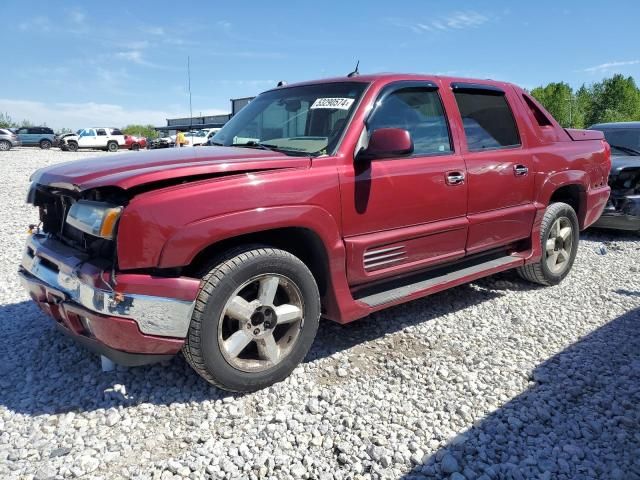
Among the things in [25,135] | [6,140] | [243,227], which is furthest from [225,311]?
[25,135]

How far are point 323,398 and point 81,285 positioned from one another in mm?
1437

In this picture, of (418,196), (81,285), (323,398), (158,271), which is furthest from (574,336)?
(81,285)

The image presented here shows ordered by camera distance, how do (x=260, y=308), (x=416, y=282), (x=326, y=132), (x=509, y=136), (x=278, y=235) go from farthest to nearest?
(x=509, y=136)
(x=416, y=282)
(x=326, y=132)
(x=278, y=235)
(x=260, y=308)

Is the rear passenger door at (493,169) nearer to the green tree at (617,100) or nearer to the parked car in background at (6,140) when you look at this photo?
the parked car in background at (6,140)

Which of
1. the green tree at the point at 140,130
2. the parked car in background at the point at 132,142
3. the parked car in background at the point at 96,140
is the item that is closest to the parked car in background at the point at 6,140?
the parked car in background at the point at 96,140

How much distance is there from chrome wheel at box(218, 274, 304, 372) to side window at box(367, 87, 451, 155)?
1.25 meters

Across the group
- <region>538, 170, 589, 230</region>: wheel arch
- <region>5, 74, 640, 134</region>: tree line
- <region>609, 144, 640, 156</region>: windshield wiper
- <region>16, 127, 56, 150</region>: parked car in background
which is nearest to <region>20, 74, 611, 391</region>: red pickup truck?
<region>538, 170, 589, 230</region>: wheel arch

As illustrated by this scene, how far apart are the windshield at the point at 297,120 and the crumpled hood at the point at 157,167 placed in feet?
0.81

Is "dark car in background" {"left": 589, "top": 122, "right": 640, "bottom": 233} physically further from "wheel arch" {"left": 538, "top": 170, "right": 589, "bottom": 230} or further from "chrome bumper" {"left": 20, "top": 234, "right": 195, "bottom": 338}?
"chrome bumper" {"left": 20, "top": 234, "right": 195, "bottom": 338}

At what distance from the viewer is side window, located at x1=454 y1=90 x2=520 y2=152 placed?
3869 mm


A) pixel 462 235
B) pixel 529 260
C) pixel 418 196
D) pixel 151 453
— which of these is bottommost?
pixel 151 453

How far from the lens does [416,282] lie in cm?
359

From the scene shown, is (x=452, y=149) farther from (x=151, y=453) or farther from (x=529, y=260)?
(x=151, y=453)

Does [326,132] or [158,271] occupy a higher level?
Answer: [326,132]
